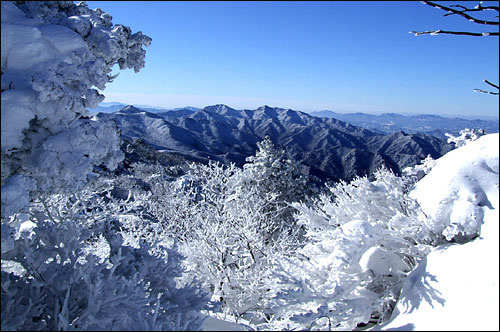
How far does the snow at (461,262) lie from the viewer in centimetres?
432

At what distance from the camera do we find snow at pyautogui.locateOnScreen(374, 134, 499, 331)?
4.32m

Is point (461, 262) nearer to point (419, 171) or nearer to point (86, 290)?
point (419, 171)

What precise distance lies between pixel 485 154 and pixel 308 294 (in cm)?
378

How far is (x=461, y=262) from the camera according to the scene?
4.86 metres

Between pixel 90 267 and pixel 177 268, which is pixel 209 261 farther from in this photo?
pixel 90 267

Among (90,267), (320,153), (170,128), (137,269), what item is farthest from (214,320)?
(170,128)

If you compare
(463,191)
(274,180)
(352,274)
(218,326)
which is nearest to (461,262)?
(463,191)

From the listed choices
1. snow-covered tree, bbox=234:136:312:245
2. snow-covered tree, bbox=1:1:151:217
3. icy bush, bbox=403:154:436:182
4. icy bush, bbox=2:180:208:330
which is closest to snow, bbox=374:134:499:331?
icy bush, bbox=403:154:436:182

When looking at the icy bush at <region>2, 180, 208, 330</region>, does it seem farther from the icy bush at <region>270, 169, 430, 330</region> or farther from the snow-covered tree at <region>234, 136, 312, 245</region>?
the snow-covered tree at <region>234, 136, 312, 245</region>

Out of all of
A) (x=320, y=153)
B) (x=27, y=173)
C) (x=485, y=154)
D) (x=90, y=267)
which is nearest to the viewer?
(x=27, y=173)

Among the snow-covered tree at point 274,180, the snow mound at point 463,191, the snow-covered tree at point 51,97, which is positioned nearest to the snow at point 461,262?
the snow mound at point 463,191

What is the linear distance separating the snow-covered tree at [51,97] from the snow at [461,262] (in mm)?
5228

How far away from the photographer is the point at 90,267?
5133 mm

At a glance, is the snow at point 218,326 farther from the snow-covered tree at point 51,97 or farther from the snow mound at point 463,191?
the snow mound at point 463,191
